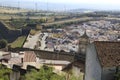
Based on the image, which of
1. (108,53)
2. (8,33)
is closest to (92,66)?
(108,53)

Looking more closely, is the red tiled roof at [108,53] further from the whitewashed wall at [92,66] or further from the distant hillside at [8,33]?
the distant hillside at [8,33]

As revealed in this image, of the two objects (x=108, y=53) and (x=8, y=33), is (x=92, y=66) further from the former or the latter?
(x=8, y=33)

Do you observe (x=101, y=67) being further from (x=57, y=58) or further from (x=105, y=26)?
(x=105, y=26)

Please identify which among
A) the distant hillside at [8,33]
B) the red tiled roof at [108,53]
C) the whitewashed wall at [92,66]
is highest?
the red tiled roof at [108,53]

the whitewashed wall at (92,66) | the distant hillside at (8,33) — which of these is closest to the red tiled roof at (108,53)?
the whitewashed wall at (92,66)

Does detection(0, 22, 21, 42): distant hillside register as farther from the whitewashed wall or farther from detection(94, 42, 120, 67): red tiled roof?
detection(94, 42, 120, 67): red tiled roof

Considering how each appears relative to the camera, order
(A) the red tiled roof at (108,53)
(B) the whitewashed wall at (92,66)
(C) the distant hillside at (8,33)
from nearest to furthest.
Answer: (A) the red tiled roof at (108,53)
(B) the whitewashed wall at (92,66)
(C) the distant hillside at (8,33)

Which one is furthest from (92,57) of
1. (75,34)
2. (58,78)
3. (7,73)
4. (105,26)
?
(105,26)

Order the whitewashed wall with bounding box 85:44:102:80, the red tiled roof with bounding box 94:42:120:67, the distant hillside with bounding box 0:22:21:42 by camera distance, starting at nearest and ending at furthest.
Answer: the red tiled roof with bounding box 94:42:120:67
the whitewashed wall with bounding box 85:44:102:80
the distant hillside with bounding box 0:22:21:42

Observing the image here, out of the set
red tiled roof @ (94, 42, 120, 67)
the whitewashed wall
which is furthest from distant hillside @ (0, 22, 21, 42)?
red tiled roof @ (94, 42, 120, 67)

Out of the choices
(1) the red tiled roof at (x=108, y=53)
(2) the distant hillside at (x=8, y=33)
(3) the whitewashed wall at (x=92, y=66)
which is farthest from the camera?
(2) the distant hillside at (x=8, y=33)
